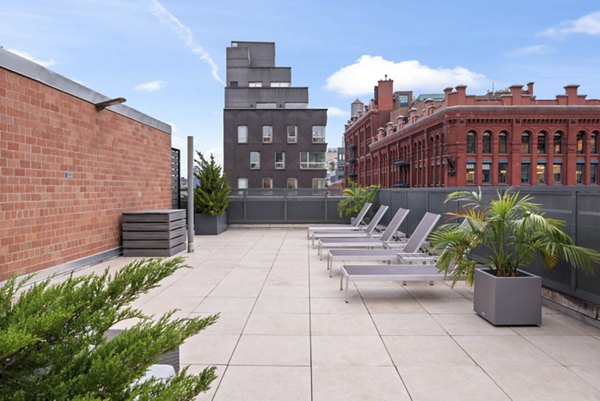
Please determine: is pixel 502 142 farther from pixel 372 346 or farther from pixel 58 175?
pixel 372 346

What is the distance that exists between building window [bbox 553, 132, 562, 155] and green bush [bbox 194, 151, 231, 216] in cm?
4439

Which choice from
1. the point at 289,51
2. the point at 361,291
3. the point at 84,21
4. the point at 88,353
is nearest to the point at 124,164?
the point at 84,21

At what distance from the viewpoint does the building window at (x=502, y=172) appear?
47.0 metres

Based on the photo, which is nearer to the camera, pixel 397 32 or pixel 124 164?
pixel 124 164

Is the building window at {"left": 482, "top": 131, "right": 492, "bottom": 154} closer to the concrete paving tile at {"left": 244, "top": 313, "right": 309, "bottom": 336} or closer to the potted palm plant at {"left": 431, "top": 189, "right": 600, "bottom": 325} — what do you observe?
the potted palm plant at {"left": 431, "top": 189, "right": 600, "bottom": 325}

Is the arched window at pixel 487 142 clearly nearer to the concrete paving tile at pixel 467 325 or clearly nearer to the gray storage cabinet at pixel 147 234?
the gray storage cabinet at pixel 147 234

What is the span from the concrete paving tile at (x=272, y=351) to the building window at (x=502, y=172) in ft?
156

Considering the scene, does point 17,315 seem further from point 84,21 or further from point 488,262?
point 84,21

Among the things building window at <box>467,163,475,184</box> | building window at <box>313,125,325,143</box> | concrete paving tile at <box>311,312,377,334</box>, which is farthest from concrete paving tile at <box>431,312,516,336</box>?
building window at <box>467,163,475,184</box>

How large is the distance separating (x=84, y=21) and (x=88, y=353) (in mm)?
14681

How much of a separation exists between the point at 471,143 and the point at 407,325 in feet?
147

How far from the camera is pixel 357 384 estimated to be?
3.74m

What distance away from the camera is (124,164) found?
37.0ft

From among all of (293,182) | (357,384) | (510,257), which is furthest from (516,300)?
(293,182)
